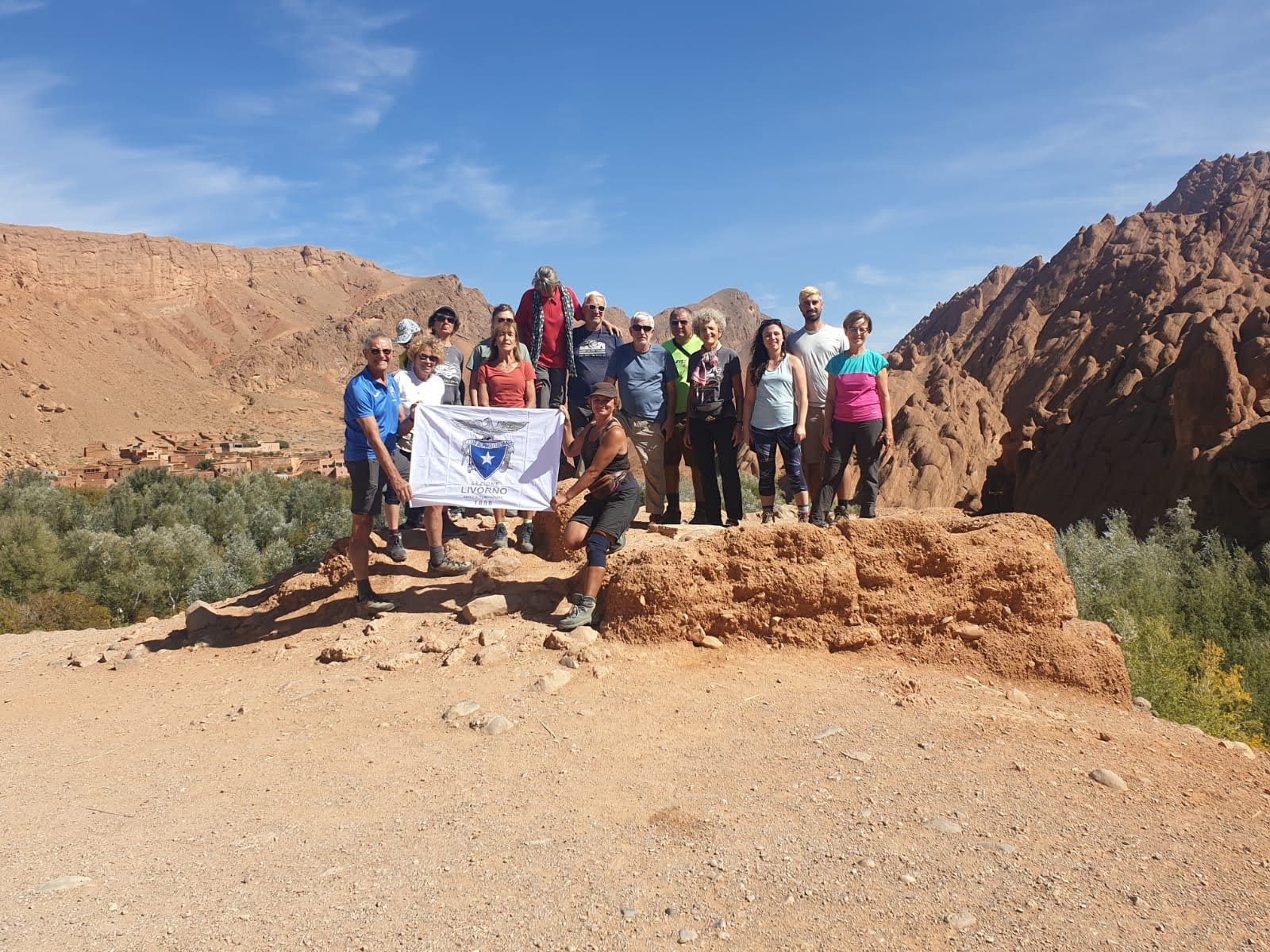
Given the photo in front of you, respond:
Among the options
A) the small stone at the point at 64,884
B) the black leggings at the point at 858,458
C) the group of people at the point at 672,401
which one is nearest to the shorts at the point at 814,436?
the group of people at the point at 672,401

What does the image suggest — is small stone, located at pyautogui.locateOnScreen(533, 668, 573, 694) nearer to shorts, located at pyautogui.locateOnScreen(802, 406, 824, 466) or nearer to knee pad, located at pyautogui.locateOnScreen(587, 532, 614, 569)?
knee pad, located at pyautogui.locateOnScreen(587, 532, 614, 569)

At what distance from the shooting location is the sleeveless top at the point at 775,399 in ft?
20.8

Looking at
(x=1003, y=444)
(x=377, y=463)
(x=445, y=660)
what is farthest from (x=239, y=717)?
(x=1003, y=444)

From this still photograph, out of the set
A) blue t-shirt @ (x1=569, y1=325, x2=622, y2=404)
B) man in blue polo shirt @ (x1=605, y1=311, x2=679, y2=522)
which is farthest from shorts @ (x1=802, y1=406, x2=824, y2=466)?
blue t-shirt @ (x1=569, y1=325, x2=622, y2=404)

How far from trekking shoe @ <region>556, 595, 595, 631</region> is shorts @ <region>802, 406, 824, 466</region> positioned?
7.85 feet

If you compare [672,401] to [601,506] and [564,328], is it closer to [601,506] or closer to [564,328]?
[564,328]

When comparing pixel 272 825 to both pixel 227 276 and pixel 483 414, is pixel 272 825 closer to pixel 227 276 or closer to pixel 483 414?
pixel 483 414

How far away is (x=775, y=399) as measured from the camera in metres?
6.34

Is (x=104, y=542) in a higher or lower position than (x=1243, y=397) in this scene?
lower

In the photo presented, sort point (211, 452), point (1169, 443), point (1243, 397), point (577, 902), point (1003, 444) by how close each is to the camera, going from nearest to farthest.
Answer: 1. point (577, 902)
2. point (1243, 397)
3. point (1169, 443)
4. point (1003, 444)
5. point (211, 452)

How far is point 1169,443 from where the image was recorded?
18.9m

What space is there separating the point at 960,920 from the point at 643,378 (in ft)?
14.9

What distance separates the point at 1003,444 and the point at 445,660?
911 inches

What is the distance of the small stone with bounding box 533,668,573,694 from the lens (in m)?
4.73
